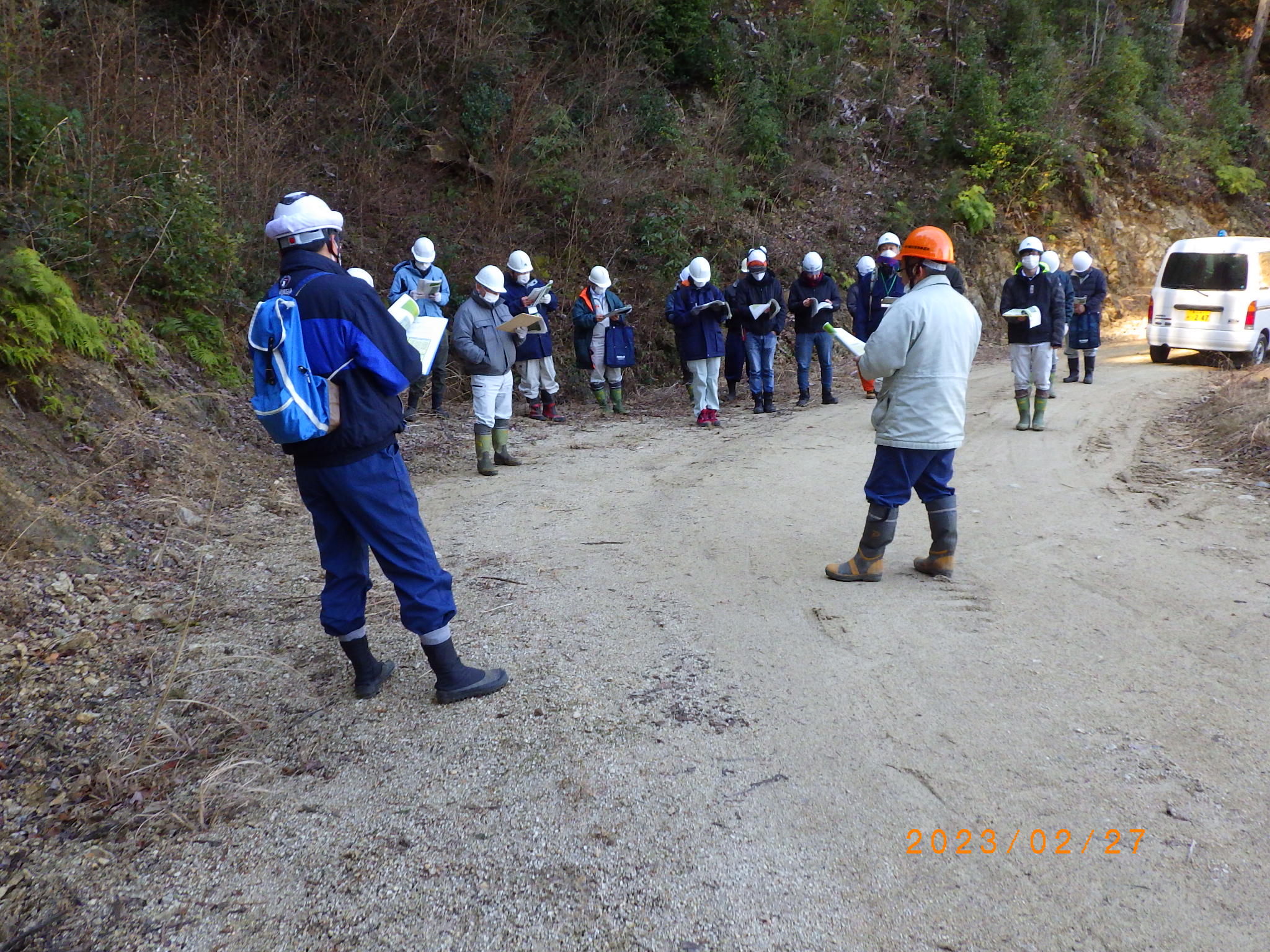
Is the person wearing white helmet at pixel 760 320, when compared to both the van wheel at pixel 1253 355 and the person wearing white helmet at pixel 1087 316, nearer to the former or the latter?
the person wearing white helmet at pixel 1087 316

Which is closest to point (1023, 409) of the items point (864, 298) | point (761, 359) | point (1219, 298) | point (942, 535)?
point (864, 298)

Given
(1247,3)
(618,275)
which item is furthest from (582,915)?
(1247,3)

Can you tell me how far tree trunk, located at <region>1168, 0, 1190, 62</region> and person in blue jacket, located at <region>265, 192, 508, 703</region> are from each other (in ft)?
107

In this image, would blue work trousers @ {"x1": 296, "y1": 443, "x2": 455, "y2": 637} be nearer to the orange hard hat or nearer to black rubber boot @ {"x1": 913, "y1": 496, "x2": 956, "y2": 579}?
black rubber boot @ {"x1": 913, "y1": 496, "x2": 956, "y2": 579}

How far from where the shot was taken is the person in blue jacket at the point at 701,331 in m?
11.4

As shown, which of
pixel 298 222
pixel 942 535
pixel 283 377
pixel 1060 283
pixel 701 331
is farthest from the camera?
pixel 701 331

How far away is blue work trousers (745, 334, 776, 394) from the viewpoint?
40.7 ft

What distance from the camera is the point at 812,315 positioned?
12.5 meters

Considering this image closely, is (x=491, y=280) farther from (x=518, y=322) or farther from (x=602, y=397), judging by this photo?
(x=602, y=397)

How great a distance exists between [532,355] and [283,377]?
8.23 metres
